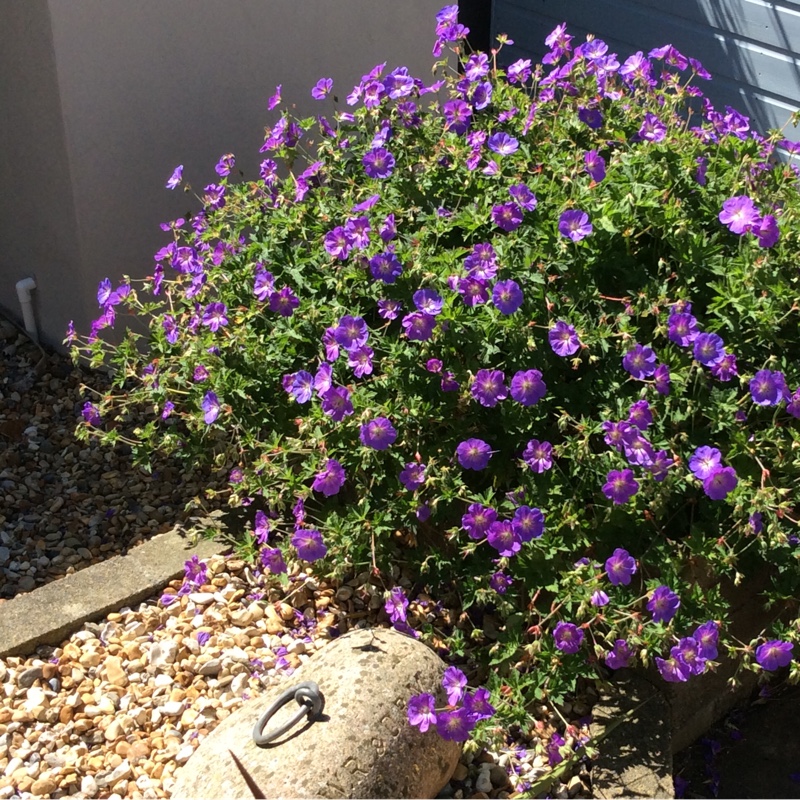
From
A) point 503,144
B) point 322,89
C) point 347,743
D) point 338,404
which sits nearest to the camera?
point 347,743

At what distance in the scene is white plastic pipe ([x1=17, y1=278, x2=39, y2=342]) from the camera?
4.79 metres

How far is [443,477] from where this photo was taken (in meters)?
2.86

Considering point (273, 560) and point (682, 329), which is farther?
point (273, 560)

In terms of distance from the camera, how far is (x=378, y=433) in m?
2.80

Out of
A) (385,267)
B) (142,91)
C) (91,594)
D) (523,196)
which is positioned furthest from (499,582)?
(142,91)

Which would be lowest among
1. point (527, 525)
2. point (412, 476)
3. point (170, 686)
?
point (170, 686)

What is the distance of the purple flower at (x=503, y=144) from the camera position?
10.7 ft

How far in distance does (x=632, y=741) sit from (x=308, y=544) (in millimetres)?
979

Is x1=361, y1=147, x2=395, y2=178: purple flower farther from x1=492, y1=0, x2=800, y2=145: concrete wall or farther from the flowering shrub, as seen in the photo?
x1=492, y1=0, x2=800, y2=145: concrete wall

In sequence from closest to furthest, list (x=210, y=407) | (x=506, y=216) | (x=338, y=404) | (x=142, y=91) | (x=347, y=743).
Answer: (x=347, y=743) → (x=338, y=404) → (x=506, y=216) → (x=210, y=407) → (x=142, y=91)

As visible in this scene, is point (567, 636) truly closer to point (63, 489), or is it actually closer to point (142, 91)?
point (63, 489)

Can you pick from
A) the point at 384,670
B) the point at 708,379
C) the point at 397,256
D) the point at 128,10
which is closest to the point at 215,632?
the point at 384,670

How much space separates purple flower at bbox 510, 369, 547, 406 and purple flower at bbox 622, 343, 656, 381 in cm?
21

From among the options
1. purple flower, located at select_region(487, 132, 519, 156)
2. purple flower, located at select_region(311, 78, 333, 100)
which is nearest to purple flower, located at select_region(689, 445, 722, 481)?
purple flower, located at select_region(487, 132, 519, 156)
